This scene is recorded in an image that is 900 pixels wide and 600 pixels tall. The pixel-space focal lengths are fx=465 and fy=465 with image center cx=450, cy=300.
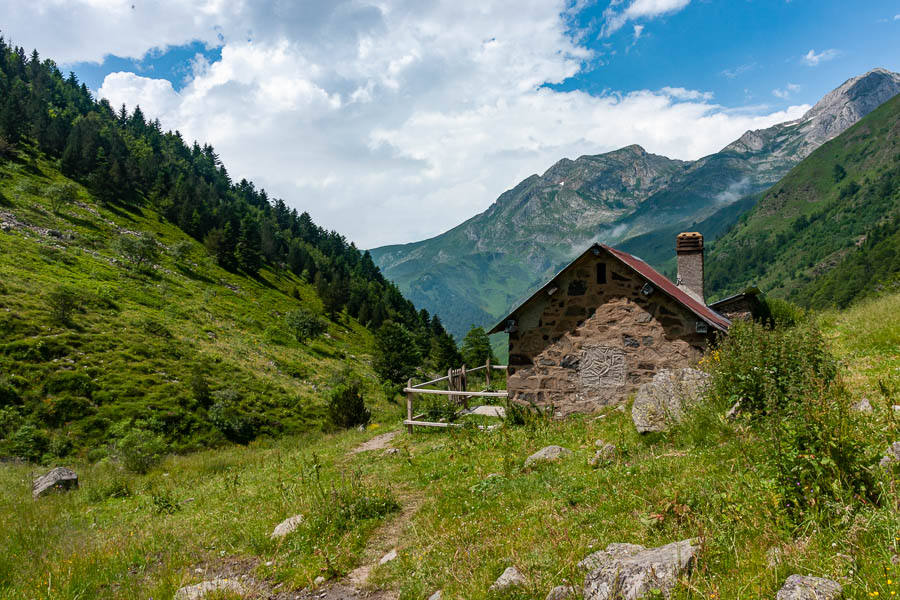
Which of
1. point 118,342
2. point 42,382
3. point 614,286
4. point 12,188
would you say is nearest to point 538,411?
point 614,286

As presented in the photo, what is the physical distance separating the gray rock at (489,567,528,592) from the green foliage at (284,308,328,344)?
64150mm

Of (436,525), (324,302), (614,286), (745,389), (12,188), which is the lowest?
(436,525)

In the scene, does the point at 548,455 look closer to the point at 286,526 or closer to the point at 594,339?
the point at 286,526

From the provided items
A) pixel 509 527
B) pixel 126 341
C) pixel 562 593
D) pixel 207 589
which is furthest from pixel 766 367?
pixel 126 341

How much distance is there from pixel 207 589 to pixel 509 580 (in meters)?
3.73

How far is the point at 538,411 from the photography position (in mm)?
14516

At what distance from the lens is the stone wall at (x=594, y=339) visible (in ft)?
46.7

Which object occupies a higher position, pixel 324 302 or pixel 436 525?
pixel 324 302

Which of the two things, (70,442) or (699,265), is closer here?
(699,265)

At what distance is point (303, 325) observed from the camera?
221 ft

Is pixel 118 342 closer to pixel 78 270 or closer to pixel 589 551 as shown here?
pixel 78 270

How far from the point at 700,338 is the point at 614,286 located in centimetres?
291

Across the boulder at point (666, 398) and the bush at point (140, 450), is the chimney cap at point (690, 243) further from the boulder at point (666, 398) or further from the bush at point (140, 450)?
the bush at point (140, 450)

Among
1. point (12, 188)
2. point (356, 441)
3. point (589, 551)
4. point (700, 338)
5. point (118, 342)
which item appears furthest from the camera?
point (12, 188)
